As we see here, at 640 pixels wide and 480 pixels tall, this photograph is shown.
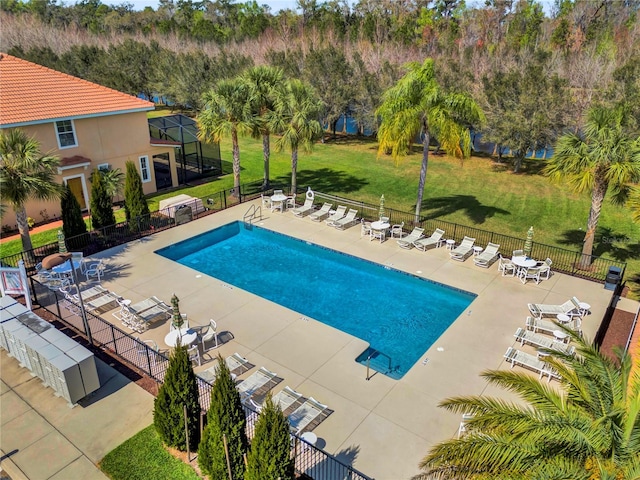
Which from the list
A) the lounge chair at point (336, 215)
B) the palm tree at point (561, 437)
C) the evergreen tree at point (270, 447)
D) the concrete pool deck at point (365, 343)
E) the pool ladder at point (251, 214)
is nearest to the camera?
the palm tree at point (561, 437)

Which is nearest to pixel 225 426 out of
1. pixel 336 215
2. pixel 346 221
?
pixel 346 221

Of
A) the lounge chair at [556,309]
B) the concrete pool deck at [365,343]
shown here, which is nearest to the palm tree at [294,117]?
the concrete pool deck at [365,343]

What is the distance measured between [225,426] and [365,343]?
6117 mm

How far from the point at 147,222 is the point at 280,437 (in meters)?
16.1

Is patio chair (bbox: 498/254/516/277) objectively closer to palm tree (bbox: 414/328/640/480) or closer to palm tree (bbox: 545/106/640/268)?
palm tree (bbox: 545/106/640/268)

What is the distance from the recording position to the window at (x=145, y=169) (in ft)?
84.4

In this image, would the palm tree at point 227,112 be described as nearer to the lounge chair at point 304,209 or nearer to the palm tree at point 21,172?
the lounge chair at point 304,209

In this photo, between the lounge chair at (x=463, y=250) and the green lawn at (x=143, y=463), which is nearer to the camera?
the green lawn at (x=143, y=463)

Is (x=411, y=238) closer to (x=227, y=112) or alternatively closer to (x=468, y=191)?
(x=468, y=191)

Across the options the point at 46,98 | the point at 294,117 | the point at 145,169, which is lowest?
the point at 145,169

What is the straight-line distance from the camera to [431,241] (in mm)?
20250

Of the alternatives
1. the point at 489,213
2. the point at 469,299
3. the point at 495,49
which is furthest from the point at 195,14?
the point at 469,299

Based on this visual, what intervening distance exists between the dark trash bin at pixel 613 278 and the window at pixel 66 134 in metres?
24.1

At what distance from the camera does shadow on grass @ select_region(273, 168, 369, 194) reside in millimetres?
28688
